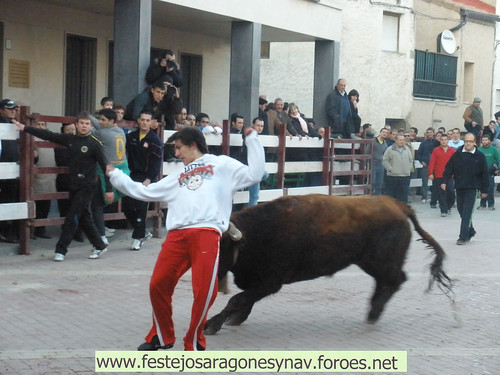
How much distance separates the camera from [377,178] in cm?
2067

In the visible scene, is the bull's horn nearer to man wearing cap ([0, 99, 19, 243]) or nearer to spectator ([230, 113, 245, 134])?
man wearing cap ([0, 99, 19, 243])

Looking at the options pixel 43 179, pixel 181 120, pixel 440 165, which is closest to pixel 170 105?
pixel 181 120

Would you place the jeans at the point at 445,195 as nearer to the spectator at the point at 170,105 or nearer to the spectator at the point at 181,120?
the spectator at the point at 181,120

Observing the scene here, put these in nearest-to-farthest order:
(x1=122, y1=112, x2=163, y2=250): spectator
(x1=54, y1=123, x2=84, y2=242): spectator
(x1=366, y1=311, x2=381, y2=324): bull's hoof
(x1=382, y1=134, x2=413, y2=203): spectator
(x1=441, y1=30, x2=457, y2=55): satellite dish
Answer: (x1=366, y1=311, x2=381, y2=324): bull's hoof, (x1=54, y1=123, x2=84, y2=242): spectator, (x1=122, y1=112, x2=163, y2=250): spectator, (x1=382, y1=134, x2=413, y2=203): spectator, (x1=441, y1=30, x2=457, y2=55): satellite dish

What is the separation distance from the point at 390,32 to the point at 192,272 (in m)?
23.7

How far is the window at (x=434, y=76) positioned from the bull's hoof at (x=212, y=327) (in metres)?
23.6

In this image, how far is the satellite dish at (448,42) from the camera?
102 feet

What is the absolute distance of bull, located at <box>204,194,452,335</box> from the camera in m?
7.91

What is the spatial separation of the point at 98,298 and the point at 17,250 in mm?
2799

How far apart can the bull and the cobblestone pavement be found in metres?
0.35

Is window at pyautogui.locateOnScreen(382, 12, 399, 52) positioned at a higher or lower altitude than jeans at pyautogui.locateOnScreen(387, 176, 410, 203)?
higher

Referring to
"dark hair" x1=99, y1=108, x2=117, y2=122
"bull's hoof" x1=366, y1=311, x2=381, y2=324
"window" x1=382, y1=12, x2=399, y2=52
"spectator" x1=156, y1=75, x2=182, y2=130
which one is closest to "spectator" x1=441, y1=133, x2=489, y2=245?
"spectator" x1=156, y1=75, x2=182, y2=130

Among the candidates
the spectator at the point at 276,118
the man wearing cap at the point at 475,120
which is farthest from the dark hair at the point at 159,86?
the man wearing cap at the point at 475,120

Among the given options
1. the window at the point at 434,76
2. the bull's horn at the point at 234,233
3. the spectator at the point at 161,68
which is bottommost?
the bull's horn at the point at 234,233
